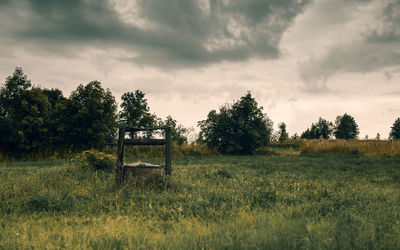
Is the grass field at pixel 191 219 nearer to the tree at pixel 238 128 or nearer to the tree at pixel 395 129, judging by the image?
the tree at pixel 238 128

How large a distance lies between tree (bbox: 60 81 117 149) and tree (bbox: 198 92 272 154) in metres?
11.2

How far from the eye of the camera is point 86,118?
1120 inches

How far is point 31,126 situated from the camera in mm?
28672

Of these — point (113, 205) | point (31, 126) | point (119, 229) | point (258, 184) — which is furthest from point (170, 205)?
point (31, 126)

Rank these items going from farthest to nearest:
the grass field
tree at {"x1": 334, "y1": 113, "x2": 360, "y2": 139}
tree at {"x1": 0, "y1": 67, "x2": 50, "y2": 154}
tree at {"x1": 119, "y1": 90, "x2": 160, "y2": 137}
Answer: tree at {"x1": 334, "y1": 113, "x2": 360, "y2": 139} → tree at {"x1": 119, "y1": 90, "x2": 160, "y2": 137} → tree at {"x1": 0, "y1": 67, "x2": 50, "y2": 154} → the grass field

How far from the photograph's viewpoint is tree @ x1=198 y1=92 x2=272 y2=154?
1257 inches

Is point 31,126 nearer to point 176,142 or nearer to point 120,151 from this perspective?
point 176,142

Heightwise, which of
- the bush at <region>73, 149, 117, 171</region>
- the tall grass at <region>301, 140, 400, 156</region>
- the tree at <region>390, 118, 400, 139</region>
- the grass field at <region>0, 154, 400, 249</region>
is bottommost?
the grass field at <region>0, 154, 400, 249</region>

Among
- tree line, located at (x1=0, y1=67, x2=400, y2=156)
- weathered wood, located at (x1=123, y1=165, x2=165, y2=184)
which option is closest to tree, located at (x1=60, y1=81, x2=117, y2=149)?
tree line, located at (x1=0, y1=67, x2=400, y2=156)

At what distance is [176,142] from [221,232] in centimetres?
2725

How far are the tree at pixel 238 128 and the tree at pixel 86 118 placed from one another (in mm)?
11195

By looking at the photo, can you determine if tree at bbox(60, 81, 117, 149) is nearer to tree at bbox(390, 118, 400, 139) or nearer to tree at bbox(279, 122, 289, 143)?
tree at bbox(279, 122, 289, 143)

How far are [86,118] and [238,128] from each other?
16.7 metres

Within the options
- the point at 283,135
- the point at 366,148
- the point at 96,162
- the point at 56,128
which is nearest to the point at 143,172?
the point at 96,162
